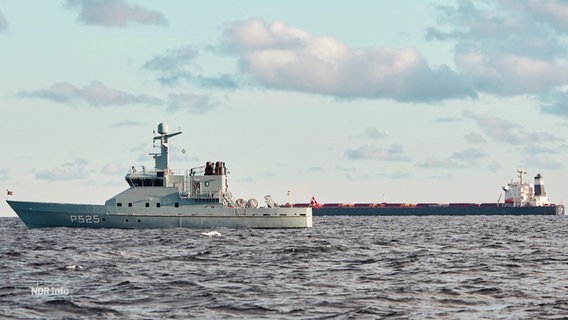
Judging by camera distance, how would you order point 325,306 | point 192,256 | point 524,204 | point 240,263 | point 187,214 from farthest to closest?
point 524,204 → point 187,214 → point 192,256 → point 240,263 → point 325,306

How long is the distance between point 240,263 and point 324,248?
9998mm

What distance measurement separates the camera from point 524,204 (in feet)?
640

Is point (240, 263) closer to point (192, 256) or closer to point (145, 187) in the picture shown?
point (192, 256)

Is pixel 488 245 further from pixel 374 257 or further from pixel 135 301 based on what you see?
pixel 135 301

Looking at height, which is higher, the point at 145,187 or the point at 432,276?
the point at 145,187

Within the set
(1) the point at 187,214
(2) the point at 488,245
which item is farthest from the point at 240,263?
(1) the point at 187,214

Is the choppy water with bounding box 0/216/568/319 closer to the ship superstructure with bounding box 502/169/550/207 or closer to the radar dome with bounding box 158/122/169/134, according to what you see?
the radar dome with bounding box 158/122/169/134

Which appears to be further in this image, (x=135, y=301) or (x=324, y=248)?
(x=324, y=248)

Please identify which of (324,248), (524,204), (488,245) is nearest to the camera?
(324,248)

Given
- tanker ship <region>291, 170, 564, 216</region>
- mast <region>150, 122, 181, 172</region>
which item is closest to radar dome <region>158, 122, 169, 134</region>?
mast <region>150, 122, 181, 172</region>

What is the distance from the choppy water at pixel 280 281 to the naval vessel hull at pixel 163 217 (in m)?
21.3

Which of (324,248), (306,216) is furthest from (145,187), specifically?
(324,248)

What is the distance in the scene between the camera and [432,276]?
34.7 metres

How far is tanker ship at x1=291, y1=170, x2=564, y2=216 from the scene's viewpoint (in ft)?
631
